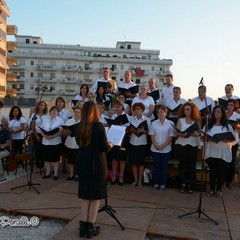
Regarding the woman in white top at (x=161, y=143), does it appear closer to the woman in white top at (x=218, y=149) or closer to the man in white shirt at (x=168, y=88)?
the woman in white top at (x=218, y=149)

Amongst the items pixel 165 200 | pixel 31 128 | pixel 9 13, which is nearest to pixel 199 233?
pixel 165 200

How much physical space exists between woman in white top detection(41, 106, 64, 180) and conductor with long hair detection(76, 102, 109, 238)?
3.63 meters

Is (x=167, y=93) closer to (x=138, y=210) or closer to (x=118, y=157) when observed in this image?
(x=118, y=157)

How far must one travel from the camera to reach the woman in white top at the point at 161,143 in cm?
A: 752

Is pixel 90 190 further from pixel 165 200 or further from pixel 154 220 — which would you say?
pixel 165 200

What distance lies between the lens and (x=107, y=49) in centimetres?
8012

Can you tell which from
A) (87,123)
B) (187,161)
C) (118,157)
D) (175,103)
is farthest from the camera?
(175,103)

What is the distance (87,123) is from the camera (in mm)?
4625

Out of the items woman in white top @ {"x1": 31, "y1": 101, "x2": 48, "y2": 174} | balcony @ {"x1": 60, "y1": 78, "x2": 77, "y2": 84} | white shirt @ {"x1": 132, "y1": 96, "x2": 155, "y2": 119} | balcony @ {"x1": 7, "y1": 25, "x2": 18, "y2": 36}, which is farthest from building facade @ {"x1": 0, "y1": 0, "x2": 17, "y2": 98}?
white shirt @ {"x1": 132, "y1": 96, "x2": 155, "y2": 119}

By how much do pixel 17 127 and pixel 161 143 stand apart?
418cm

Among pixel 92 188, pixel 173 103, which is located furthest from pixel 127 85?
pixel 92 188

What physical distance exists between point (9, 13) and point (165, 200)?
53.0 metres

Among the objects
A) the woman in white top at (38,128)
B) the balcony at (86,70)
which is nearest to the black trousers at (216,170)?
the woman in white top at (38,128)

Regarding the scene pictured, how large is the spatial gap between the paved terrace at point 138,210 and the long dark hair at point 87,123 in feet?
4.49
